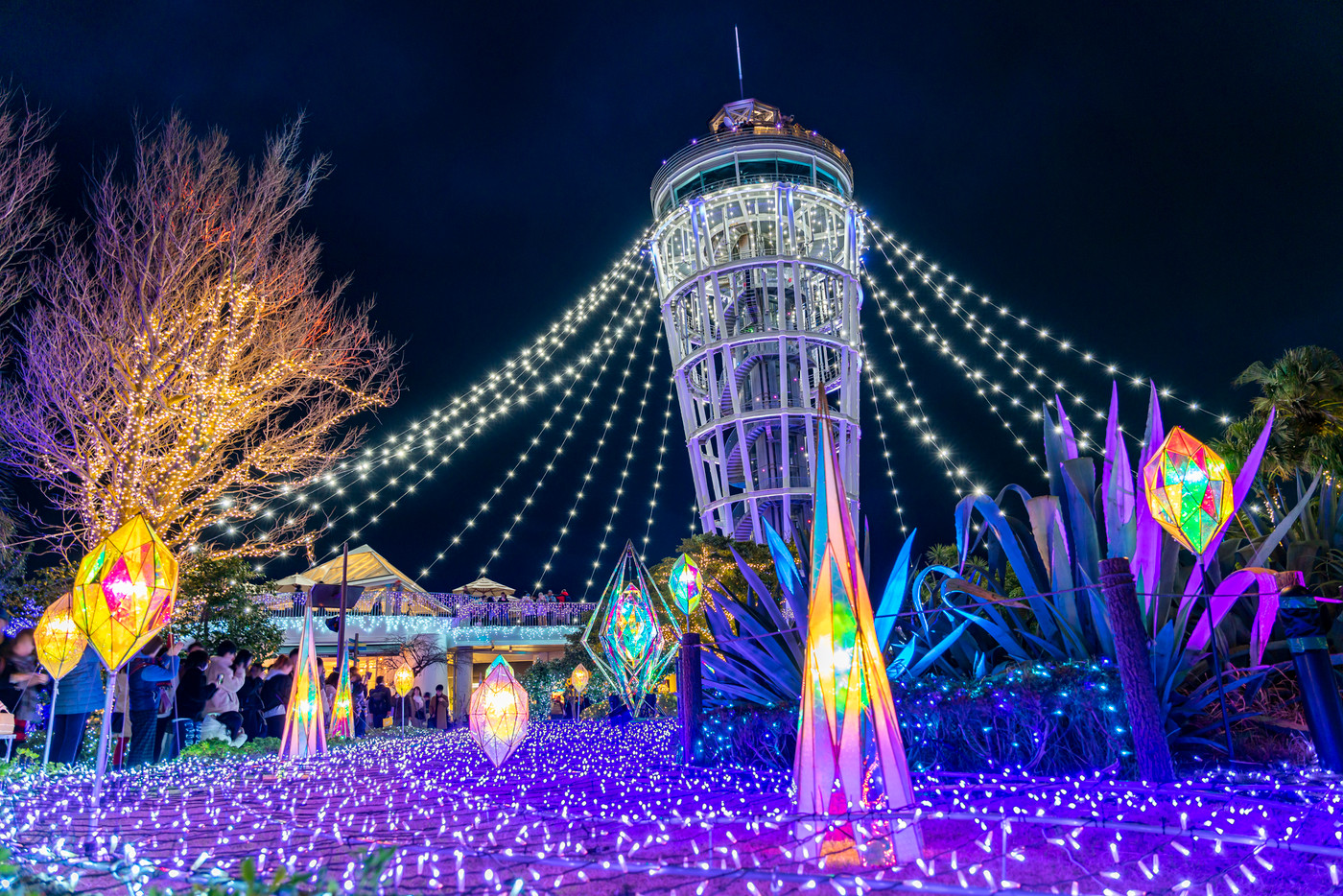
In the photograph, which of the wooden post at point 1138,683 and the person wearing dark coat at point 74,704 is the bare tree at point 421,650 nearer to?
the person wearing dark coat at point 74,704

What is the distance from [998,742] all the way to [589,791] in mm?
2590

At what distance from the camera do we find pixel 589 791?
16.7ft

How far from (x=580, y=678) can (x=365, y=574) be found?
505 inches

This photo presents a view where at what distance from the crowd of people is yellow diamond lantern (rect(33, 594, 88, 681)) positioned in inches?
18.7

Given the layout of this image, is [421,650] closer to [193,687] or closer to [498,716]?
[193,687]

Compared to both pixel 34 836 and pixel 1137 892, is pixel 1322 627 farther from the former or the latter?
pixel 34 836

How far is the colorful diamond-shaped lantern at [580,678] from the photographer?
1766cm

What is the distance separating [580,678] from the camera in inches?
696

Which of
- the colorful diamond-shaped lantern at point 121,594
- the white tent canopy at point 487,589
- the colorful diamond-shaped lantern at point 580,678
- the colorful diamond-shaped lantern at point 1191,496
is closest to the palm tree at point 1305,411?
the colorful diamond-shaped lantern at point 1191,496

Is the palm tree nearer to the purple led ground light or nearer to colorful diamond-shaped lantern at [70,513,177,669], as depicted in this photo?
the purple led ground light

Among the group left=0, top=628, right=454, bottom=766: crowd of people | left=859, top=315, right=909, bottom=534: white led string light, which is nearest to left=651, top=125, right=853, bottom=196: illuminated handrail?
left=859, top=315, right=909, bottom=534: white led string light

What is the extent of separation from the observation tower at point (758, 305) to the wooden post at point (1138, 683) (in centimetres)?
2025

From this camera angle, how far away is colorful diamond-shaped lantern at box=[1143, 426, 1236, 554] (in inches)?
188

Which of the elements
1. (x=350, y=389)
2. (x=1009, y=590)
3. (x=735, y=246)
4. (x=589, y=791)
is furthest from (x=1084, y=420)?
(x=589, y=791)
